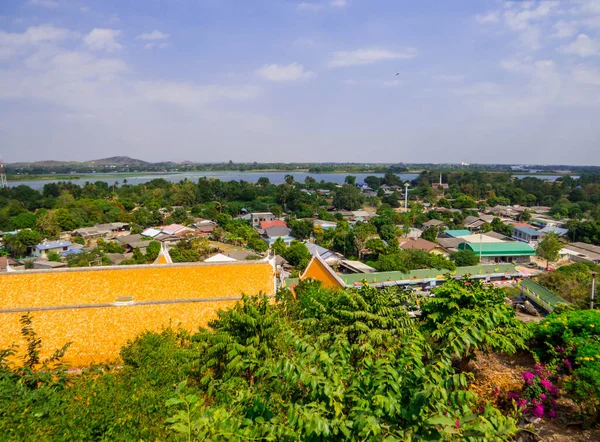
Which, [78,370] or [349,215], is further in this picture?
[349,215]

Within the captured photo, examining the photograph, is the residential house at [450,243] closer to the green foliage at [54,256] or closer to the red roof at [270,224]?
the red roof at [270,224]

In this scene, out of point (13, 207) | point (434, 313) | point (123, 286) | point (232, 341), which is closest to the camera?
point (232, 341)

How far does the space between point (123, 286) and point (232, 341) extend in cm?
504

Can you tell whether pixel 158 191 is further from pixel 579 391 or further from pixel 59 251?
pixel 579 391

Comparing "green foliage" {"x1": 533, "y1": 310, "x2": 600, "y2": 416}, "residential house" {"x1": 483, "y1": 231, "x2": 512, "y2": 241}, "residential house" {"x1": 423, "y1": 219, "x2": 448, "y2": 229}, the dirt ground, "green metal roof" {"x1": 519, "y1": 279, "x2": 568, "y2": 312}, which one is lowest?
"residential house" {"x1": 483, "y1": 231, "x2": 512, "y2": 241}

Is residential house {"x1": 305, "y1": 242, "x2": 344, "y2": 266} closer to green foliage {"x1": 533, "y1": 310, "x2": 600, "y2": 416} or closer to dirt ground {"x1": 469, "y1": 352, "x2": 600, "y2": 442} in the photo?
dirt ground {"x1": 469, "y1": 352, "x2": 600, "y2": 442}

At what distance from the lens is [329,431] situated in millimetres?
2869

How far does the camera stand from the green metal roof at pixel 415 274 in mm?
25516

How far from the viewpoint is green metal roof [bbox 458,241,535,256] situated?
37656 millimetres

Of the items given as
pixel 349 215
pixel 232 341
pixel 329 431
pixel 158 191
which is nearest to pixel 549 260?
pixel 349 215

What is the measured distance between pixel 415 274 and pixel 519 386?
19271 mm

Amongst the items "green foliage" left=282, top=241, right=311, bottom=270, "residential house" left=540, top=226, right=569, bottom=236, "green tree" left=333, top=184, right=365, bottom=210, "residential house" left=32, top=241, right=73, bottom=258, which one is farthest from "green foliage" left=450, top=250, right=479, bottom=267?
"residential house" left=32, top=241, right=73, bottom=258

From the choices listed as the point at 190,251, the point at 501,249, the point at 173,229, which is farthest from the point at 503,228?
the point at 173,229

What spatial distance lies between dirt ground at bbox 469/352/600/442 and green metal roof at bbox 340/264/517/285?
1459 cm
